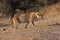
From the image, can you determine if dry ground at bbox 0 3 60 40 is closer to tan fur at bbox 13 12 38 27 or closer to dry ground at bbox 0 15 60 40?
dry ground at bbox 0 15 60 40

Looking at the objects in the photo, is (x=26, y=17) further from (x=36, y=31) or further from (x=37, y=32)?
(x=37, y=32)

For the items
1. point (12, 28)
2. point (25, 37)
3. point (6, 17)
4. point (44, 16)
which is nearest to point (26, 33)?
point (25, 37)

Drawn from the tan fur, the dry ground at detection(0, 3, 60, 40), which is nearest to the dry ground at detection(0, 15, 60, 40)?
the dry ground at detection(0, 3, 60, 40)

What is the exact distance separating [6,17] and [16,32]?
328cm

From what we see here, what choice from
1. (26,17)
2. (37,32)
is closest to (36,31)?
(37,32)

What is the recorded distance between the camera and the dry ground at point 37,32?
26.9 ft

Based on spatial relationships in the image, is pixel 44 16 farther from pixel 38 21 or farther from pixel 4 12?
pixel 4 12

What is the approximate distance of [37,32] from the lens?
8805mm

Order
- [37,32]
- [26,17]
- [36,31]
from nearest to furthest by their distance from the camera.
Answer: [37,32], [36,31], [26,17]

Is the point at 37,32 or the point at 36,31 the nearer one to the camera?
the point at 37,32

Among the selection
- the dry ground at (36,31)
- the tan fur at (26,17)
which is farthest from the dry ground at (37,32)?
the tan fur at (26,17)

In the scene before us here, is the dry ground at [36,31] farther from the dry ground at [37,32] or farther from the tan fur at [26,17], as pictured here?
the tan fur at [26,17]

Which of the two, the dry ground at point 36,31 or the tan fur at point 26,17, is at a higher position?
the tan fur at point 26,17

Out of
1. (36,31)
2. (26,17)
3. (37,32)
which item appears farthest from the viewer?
(26,17)
